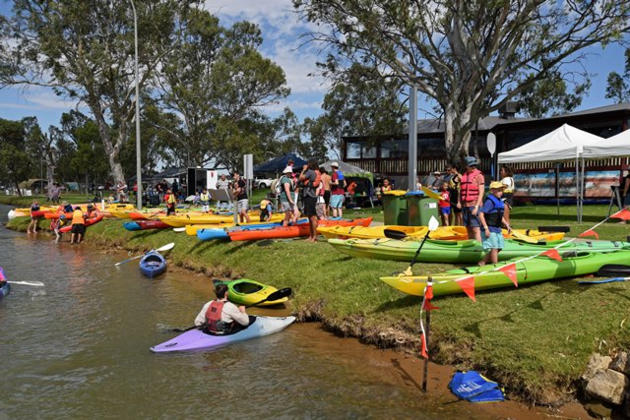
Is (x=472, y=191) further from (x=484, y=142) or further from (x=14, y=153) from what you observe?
(x=14, y=153)

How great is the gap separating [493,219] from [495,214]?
0.26 ft

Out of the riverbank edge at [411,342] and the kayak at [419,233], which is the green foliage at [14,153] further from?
the riverbank edge at [411,342]

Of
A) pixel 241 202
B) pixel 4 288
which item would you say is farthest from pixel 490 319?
pixel 241 202

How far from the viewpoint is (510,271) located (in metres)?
6.18

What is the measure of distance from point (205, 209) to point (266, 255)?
326 inches

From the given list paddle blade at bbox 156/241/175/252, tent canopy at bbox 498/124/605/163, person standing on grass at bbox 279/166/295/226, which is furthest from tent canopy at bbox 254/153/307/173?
person standing on grass at bbox 279/166/295/226

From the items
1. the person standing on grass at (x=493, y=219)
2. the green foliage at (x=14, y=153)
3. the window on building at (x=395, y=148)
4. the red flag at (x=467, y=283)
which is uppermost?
the green foliage at (x=14, y=153)

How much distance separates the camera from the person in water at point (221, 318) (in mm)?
7066

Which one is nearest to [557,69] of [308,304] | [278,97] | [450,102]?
[450,102]

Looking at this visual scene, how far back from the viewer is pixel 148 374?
20.0ft

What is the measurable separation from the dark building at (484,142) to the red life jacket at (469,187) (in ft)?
44.1

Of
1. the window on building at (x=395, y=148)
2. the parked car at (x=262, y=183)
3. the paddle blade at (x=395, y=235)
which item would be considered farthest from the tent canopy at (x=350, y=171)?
the parked car at (x=262, y=183)

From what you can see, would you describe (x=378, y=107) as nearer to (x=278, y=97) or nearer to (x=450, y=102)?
(x=450, y=102)

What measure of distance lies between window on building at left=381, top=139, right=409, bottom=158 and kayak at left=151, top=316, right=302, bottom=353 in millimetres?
22593
